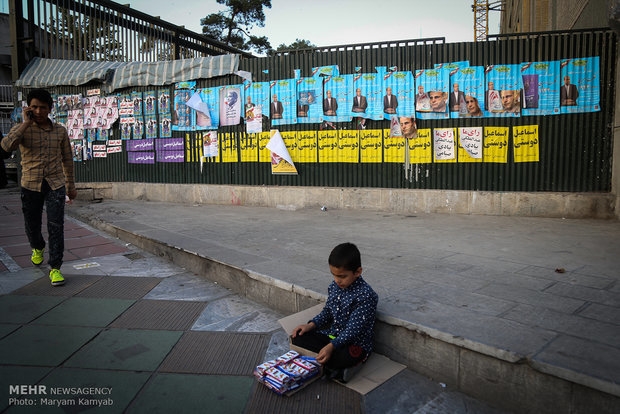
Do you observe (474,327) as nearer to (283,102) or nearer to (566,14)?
(283,102)

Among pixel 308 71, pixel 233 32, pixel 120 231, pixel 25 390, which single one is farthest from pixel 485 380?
pixel 233 32

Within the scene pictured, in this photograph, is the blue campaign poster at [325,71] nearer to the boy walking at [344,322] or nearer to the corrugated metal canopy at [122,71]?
the corrugated metal canopy at [122,71]

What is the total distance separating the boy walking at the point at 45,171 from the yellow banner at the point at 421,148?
569 centimetres

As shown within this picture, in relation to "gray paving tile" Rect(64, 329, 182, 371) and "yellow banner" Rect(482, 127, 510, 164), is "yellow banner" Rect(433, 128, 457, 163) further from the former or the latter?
"gray paving tile" Rect(64, 329, 182, 371)

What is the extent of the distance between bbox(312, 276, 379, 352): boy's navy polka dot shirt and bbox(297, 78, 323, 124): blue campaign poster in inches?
244

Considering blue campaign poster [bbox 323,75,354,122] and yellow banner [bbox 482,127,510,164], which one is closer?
yellow banner [bbox 482,127,510,164]

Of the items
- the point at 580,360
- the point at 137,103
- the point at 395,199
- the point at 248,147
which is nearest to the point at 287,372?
the point at 580,360

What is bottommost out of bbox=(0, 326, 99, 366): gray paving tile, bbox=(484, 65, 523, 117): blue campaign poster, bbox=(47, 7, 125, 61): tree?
bbox=(0, 326, 99, 366): gray paving tile

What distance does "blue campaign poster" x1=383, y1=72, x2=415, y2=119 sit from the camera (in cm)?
764

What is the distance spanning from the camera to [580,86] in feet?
22.2

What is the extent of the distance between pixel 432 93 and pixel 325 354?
6.37 meters

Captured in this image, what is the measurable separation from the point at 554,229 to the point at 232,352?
505 cm

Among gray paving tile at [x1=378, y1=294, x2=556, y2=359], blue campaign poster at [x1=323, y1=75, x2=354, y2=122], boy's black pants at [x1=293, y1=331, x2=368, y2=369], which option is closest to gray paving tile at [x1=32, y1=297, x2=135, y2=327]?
boy's black pants at [x1=293, y1=331, x2=368, y2=369]

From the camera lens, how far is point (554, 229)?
5.74 metres
